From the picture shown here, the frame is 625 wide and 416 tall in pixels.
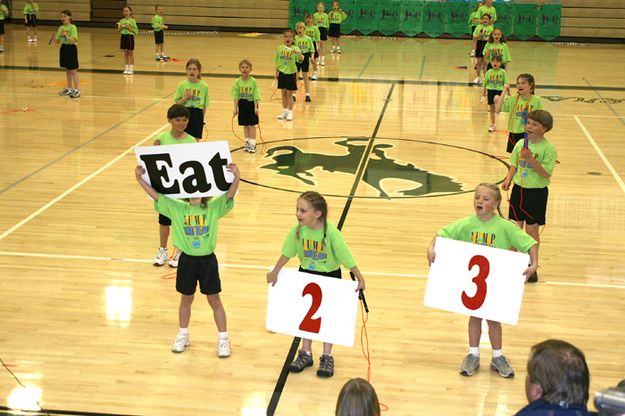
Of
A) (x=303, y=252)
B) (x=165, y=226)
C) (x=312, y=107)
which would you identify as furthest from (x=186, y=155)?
(x=312, y=107)

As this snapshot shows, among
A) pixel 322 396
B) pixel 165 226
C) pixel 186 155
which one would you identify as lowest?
pixel 322 396

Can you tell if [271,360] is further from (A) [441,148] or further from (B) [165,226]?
(A) [441,148]

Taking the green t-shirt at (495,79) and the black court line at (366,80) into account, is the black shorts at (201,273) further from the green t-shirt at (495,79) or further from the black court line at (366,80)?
the black court line at (366,80)

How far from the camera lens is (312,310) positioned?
22.3ft

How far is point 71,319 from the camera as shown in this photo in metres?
8.15

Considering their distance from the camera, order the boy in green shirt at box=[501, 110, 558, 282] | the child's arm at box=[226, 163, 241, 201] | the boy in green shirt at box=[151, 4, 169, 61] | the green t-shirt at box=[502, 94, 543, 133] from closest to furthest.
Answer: the child's arm at box=[226, 163, 241, 201]
the boy in green shirt at box=[501, 110, 558, 282]
the green t-shirt at box=[502, 94, 543, 133]
the boy in green shirt at box=[151, 4, 169, 61]

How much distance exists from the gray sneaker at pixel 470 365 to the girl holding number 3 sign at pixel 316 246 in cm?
107

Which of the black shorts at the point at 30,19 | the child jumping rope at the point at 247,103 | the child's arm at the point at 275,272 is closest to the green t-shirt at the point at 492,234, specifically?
the child's arm at the point at 275,272

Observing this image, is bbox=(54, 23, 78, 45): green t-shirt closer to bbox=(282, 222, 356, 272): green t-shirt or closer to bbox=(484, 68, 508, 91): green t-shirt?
bbox=(484, 68, 508, 91): green t-shirt

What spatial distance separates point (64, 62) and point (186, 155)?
13.7 m

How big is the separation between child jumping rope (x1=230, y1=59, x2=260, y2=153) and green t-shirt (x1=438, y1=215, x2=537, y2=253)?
7848 mm

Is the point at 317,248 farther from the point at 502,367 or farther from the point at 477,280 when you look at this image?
the point at 502,367

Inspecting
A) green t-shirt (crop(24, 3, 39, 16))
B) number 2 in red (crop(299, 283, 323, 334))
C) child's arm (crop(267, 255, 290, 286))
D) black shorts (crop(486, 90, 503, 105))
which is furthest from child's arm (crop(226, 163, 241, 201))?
green t-shirt (crop(24, 3, 39, 16))

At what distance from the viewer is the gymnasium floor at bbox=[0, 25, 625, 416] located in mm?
7020
